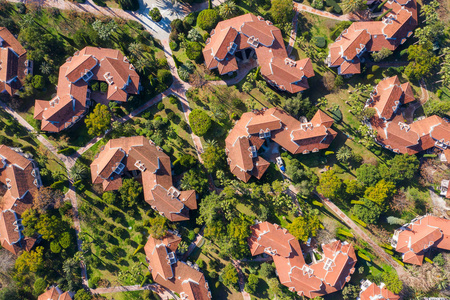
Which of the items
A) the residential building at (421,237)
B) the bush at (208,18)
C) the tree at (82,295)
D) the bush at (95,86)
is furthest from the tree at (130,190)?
the residential building at (421,237)

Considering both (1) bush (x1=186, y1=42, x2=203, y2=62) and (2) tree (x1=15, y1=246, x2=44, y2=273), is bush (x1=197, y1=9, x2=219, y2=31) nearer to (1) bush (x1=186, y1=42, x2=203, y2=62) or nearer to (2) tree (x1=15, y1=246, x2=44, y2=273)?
(1) bush (x1=186, y1=42, x2=203, y2=62)

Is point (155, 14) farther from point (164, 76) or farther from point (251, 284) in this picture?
point (251, 284)

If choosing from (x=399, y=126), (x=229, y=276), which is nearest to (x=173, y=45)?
(x=229, y=276)

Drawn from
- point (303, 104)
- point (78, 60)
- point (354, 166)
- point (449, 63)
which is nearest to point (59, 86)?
point (78, 60)

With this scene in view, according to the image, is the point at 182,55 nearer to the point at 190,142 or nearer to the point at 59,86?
the point at 190,142

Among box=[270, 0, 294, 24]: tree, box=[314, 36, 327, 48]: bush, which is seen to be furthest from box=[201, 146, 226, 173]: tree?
box=[314, 36, 327, 48]: bush

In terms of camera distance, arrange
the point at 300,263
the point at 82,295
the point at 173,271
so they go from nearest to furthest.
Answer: the point at 300,263, the point at 173,271, the point at 82,295
